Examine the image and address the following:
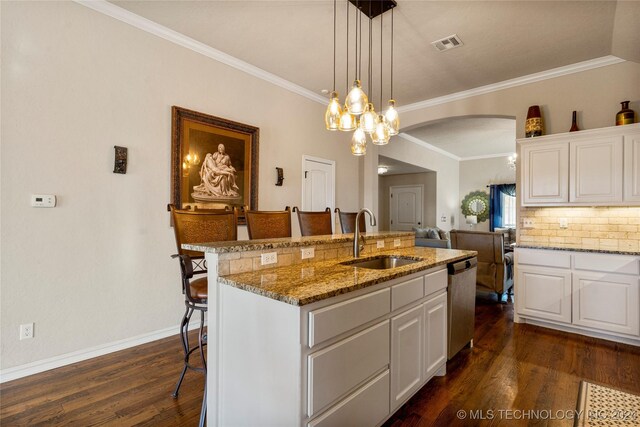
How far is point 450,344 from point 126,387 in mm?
2396

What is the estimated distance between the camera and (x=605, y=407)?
72.2 inches


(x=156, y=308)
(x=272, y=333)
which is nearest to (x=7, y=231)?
(x=156, y=308)

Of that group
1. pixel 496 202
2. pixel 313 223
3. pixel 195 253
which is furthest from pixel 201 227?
pixel 496 202

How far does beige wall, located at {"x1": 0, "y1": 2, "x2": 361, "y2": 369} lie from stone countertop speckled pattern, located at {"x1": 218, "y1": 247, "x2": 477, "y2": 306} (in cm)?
176

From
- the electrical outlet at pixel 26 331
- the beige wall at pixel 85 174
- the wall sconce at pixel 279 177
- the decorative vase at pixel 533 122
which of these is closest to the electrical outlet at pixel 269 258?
the beige wall at pixel 85 174

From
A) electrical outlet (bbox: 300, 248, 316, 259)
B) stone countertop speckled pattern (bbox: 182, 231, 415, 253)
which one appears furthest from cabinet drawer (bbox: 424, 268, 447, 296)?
electrical outlet (bbox: 300, 248, 316, 259)

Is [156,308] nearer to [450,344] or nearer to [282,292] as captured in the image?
[282,292]

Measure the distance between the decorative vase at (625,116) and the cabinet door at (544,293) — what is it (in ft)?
5.23

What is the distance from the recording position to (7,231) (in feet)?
7.39

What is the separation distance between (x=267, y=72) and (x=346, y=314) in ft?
11.3

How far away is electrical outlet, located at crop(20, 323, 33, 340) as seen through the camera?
7.64 ft

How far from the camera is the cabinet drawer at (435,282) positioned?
211 centimetres

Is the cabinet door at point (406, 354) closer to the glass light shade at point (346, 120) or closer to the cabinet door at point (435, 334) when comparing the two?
the cabinet door at point (435, 334)

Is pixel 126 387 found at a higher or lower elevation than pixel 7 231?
lower
